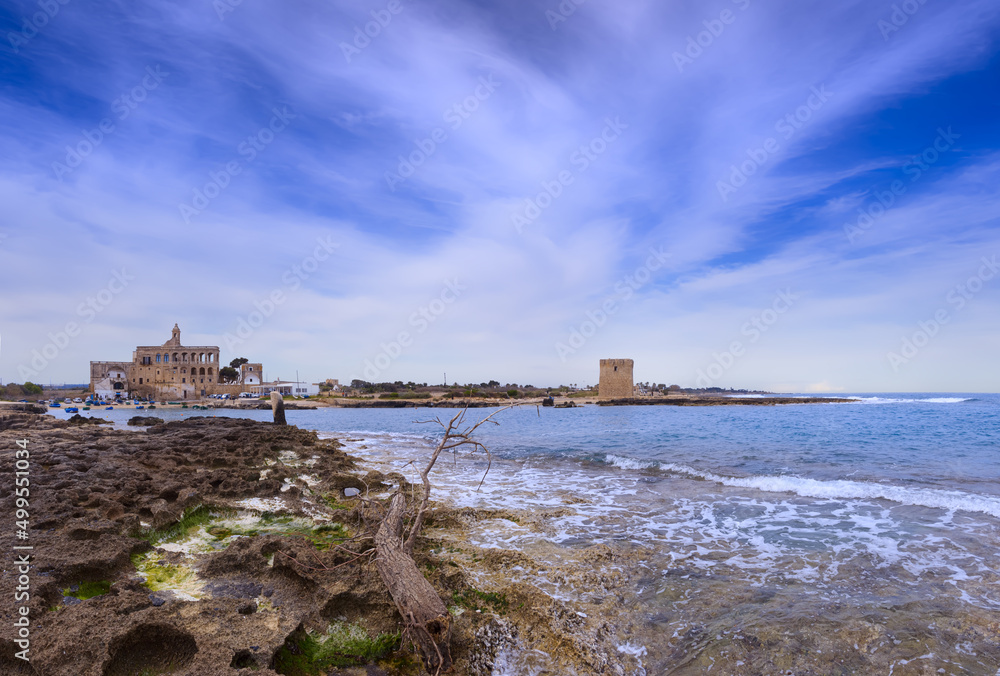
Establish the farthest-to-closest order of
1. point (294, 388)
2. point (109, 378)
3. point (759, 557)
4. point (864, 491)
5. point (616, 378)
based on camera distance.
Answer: point (294, 388)
point (616, 378)
point (109, 378)
point (864, 491)
point (759, 557)

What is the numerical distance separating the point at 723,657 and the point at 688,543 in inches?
121

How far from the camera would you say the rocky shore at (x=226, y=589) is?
10.6ft

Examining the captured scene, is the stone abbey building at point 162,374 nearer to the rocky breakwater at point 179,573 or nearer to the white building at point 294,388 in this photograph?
the white building at point 294,388

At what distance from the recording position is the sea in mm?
4219

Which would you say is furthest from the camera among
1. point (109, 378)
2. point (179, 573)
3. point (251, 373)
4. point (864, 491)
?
point (251, 373)

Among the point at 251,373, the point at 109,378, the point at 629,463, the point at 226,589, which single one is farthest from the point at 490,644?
the point at 251,373

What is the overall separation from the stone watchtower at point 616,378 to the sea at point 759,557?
56134 millimetres

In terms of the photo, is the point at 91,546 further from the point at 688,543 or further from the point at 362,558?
the point at 688,543

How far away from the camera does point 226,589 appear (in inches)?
181

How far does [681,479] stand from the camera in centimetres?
1195

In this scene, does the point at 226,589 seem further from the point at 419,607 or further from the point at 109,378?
the point at 109,378

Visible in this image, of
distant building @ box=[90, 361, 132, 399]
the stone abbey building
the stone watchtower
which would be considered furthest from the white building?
the stone watchtower

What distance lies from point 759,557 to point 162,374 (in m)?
79.7

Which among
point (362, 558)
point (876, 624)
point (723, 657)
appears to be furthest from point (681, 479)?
point (362, 558)
